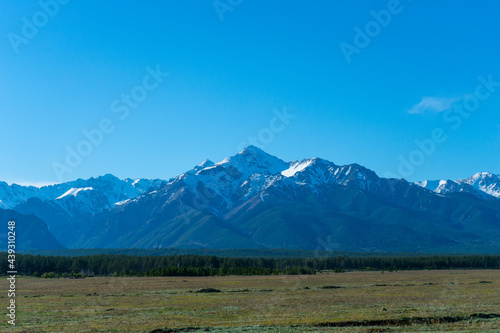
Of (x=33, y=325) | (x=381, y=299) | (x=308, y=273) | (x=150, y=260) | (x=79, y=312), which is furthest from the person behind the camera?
(x=150, y=260)

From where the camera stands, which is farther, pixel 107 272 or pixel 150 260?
pixel 150 260

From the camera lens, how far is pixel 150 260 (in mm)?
193625

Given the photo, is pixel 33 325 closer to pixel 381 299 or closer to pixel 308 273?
pixel 381 299

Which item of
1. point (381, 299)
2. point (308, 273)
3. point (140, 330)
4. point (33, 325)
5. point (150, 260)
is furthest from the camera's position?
point (150, 260)

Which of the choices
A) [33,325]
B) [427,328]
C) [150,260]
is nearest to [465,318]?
[427,328]

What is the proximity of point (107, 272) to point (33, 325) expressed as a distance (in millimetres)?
139647

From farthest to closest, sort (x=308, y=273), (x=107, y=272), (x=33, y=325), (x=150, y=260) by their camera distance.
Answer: (x=150, y=260) → (x=107, y=272) → (x=308, y=273) → (x=33, y=325)

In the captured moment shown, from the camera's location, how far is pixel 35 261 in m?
174

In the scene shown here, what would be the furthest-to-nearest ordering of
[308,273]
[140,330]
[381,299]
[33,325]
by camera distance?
[308,273]
[381,299]
[33,325]
[140,330]

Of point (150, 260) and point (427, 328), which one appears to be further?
point (150, 260)

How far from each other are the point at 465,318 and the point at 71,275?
14634 cm

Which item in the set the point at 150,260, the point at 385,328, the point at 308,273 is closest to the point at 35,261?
the point at 150,260

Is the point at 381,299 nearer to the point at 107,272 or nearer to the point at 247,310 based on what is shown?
the point at 247,310

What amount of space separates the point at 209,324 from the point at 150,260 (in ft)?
503
